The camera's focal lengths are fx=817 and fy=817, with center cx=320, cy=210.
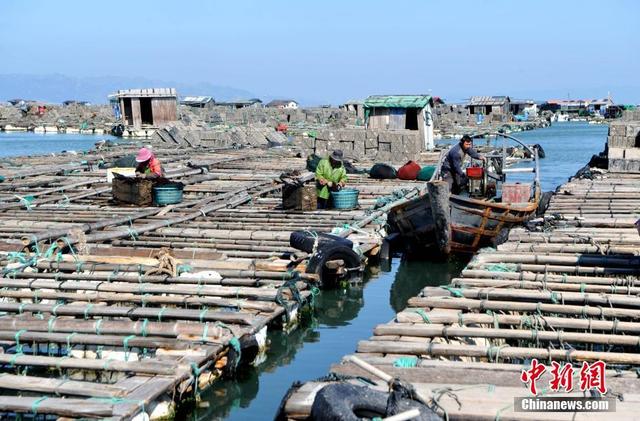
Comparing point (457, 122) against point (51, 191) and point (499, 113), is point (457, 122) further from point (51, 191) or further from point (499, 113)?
point (51, 191)

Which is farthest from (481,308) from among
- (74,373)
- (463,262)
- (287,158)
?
(287,158)

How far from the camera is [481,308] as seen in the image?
25.9ft

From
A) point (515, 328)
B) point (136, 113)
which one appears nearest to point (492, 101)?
point (136, 113)

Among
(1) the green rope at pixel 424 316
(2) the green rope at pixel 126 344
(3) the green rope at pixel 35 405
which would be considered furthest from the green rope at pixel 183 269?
(3) the green rope at pixel 35 405

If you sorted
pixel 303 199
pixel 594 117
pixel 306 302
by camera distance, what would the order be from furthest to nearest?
1. pixel 594 117
2. pixel 303 199
3. pixel 306 302

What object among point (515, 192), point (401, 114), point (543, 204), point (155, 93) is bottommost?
point (543, 204)

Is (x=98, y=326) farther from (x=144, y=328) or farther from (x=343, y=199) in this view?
(x=343, y=199)

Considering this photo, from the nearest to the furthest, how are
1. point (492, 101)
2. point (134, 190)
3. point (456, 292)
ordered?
point (456, 292) → point (134, 190) → point (492, 101)

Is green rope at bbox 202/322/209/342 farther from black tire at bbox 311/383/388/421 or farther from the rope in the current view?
black tire at bbox 311/383/388/421

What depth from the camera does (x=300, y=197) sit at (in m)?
14.7

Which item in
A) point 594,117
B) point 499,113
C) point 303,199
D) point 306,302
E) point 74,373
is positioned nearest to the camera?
point 74,373

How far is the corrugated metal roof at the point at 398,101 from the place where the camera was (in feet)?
91.1

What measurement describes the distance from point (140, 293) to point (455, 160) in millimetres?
6636

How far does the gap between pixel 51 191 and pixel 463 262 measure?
30.1 ft
